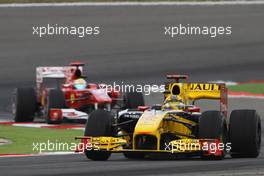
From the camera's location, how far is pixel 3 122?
88.3 ft

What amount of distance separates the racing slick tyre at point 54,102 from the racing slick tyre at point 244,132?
8.93m

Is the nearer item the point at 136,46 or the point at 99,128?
the point at 99,128

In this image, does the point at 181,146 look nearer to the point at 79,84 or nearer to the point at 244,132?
the point at 244,132

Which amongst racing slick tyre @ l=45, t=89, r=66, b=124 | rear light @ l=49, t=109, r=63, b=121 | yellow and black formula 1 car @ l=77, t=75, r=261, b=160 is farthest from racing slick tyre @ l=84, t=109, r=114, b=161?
racing slick tyre @ l=45, t=89, r=66, b=124

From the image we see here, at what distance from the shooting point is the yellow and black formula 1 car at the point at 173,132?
57.5 ft

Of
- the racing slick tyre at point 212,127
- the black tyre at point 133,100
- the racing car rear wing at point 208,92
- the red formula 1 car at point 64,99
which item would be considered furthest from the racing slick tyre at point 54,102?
the racing slick tyre at point 212,127

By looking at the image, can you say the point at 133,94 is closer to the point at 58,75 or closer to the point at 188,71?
the point at 58,75

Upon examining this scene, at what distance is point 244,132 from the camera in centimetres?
1812

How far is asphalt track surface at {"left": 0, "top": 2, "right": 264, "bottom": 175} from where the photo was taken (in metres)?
34.5

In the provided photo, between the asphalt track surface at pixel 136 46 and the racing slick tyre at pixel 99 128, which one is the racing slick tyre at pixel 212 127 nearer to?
the racing slick tyre at pixel 99 128

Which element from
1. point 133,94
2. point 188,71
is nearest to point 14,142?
point 133,94

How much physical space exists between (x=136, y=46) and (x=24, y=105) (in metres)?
11.0

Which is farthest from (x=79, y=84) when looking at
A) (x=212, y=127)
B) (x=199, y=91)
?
(x=212, y=127)

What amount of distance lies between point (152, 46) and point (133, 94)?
42.6ft
